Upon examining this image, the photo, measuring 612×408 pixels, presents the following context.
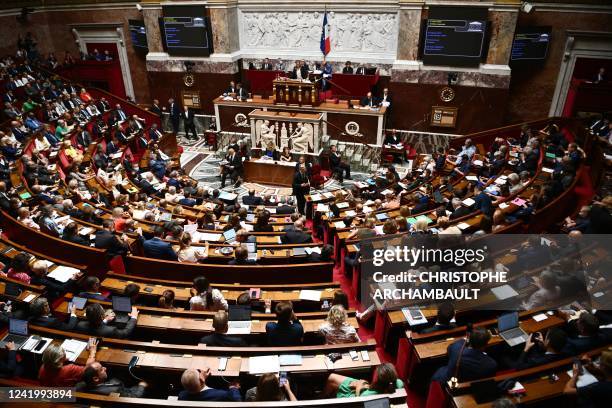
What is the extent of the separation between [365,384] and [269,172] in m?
9.67

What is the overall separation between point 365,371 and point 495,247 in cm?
346

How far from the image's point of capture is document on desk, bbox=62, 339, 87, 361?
4529 millimetres

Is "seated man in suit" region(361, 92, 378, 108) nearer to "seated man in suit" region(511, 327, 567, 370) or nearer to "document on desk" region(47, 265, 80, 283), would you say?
"document on desk" region(47, 265, 80, 283)

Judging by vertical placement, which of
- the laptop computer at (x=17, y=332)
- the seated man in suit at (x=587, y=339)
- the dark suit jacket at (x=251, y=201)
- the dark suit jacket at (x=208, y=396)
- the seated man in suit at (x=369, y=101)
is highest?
the seated man in suit at (x=369, y=101)

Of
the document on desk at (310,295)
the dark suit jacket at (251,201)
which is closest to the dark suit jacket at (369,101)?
the dark suit jacket at (251,201)

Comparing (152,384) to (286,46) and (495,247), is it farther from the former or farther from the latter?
(286,46)

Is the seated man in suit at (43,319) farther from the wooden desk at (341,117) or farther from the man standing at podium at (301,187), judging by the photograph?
the wooden desk at (341,117)

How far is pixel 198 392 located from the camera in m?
3.86

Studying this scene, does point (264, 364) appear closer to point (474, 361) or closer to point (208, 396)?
point (208, 396)

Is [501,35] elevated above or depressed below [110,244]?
above

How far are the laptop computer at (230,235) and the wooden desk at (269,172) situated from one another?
5398 mm

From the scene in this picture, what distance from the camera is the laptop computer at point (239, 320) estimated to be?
5045 mm

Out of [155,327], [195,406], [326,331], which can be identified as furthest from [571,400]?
Result: [155,327]

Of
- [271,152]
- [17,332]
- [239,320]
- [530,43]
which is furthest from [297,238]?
[530,43]
